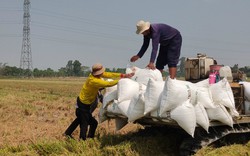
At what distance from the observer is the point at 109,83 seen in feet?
17.6

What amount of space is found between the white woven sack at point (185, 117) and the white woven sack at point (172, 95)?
69mm

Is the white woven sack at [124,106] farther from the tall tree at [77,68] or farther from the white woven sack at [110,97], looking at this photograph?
the tall tree at [77,68]

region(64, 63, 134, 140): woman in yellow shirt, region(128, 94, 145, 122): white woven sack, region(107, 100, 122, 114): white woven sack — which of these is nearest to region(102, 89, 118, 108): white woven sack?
region(107, 100, 122, 114): white woven sack

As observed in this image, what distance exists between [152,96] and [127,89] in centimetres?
68

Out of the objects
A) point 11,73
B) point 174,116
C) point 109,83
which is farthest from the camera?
point 11,73

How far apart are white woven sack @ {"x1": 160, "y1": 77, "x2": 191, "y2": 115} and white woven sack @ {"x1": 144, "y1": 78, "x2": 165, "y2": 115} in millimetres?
143

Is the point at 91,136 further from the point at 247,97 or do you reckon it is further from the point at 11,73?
the point at 11,73

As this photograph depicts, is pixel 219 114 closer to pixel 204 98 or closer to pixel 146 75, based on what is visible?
pixel 204 98

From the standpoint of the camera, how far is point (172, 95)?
4391 mm

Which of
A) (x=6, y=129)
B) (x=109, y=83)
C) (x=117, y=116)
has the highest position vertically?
(x=109, y=83)

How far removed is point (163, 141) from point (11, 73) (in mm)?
97083

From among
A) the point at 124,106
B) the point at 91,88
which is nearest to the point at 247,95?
the point at 124,106

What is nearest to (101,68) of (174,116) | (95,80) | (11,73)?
(95,80)

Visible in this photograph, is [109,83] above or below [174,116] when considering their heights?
above
